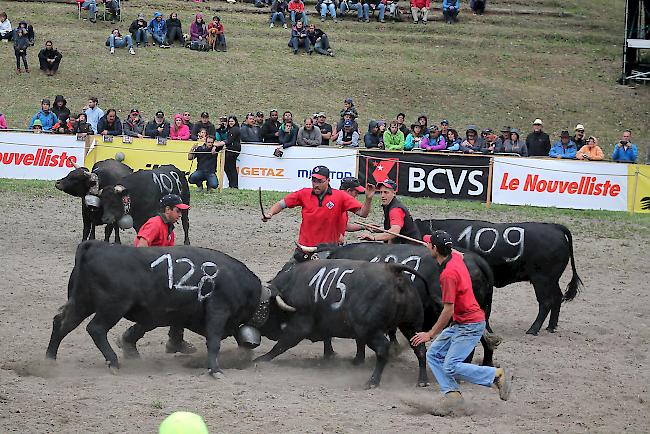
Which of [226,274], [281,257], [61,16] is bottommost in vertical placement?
[281,257]

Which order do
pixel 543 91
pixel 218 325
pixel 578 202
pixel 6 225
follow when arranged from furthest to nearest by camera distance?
1. pixel 543 91
2. pixel 578 202
3. pixel 6 225
4. pixel 218 325

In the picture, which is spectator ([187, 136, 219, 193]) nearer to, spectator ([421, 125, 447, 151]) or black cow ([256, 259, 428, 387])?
spectator ([421, 125, 447, 151])

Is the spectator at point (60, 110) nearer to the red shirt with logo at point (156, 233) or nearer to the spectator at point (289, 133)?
the spectator at point (289, 133)

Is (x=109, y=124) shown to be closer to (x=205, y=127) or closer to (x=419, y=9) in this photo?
(x=205, y=127)

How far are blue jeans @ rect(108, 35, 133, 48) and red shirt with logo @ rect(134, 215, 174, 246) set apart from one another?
76.0 ft

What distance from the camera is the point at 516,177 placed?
21.8m

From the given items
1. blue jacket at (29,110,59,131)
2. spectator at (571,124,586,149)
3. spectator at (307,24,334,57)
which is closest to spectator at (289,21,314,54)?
spectator at (307,24,334,57)

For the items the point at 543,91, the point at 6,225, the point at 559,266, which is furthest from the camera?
the point at 543,91

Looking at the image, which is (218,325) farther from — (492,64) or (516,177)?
(492,64)

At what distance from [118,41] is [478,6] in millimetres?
14326

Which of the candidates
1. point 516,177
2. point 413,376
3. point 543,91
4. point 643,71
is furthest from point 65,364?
point 643,71

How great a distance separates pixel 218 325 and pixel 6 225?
343 inches

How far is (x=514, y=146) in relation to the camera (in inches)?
899

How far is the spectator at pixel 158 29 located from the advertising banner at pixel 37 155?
12395 mm
